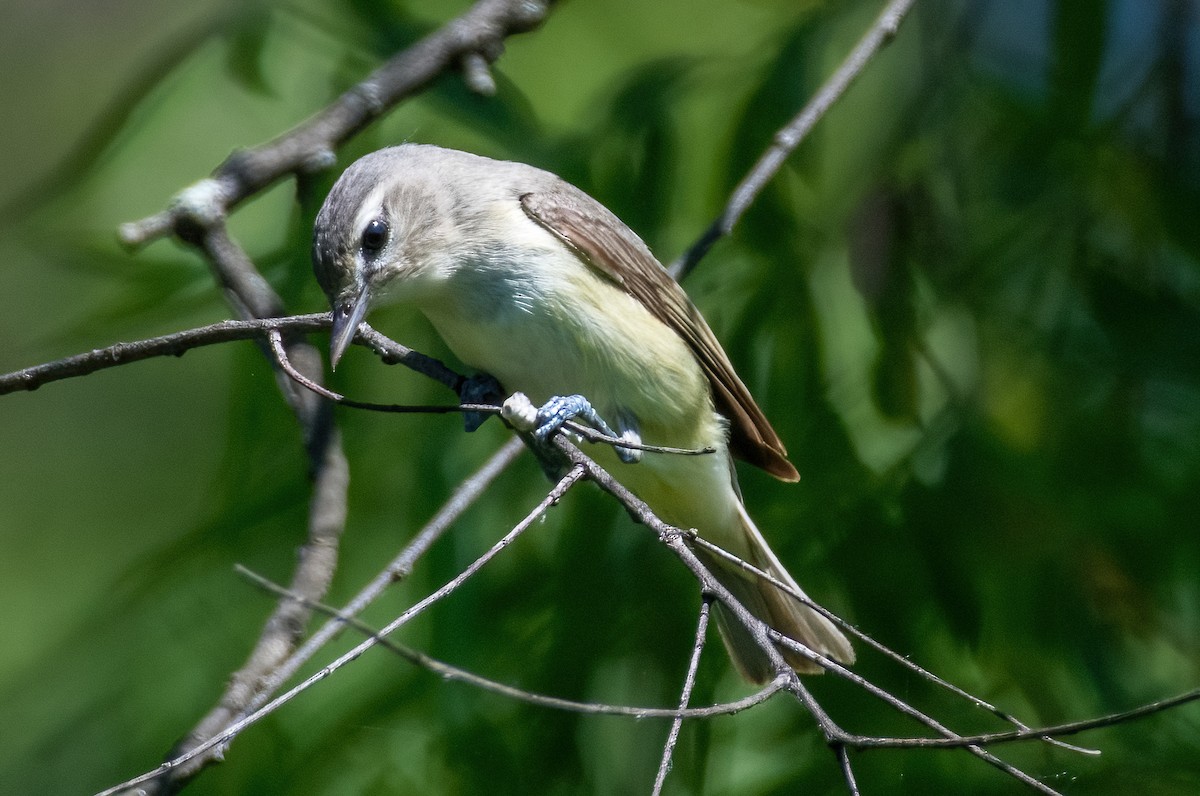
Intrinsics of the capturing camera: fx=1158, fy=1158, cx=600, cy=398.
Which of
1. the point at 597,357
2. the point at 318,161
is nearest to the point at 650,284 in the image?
the point at 597,357

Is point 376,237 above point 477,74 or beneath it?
beneath

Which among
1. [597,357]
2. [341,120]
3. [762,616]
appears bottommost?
[762,616]

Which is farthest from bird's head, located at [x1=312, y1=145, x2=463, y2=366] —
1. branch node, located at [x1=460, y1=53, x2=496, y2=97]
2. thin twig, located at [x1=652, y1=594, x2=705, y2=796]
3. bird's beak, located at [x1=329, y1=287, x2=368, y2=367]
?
thin twig, located at [x1=652, y1=594, x2=705, y2=796]

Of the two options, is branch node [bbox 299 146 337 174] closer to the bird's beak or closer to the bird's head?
the bird's head

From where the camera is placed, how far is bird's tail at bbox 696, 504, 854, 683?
89.4 inches

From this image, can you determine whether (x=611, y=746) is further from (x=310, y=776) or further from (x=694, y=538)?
(x=694, y=538)

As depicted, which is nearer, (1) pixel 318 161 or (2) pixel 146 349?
(2) pixel 146 349

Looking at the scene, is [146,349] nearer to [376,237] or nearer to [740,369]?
[376,237]

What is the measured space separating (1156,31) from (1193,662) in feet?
4.90

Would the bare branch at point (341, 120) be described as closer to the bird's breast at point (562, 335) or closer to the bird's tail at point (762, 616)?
the bird's breast at point (562, 335)

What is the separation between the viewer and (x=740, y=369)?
8.70 ft

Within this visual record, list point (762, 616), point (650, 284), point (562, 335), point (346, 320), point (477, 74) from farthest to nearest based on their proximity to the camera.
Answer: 1. point (477, 74)
2. point (762, 616)
3. point (650, 284)
4. point (562, 335)
5. point (346, 320)

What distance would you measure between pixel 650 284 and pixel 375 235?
0.55 meters

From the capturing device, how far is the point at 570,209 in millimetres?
2135
